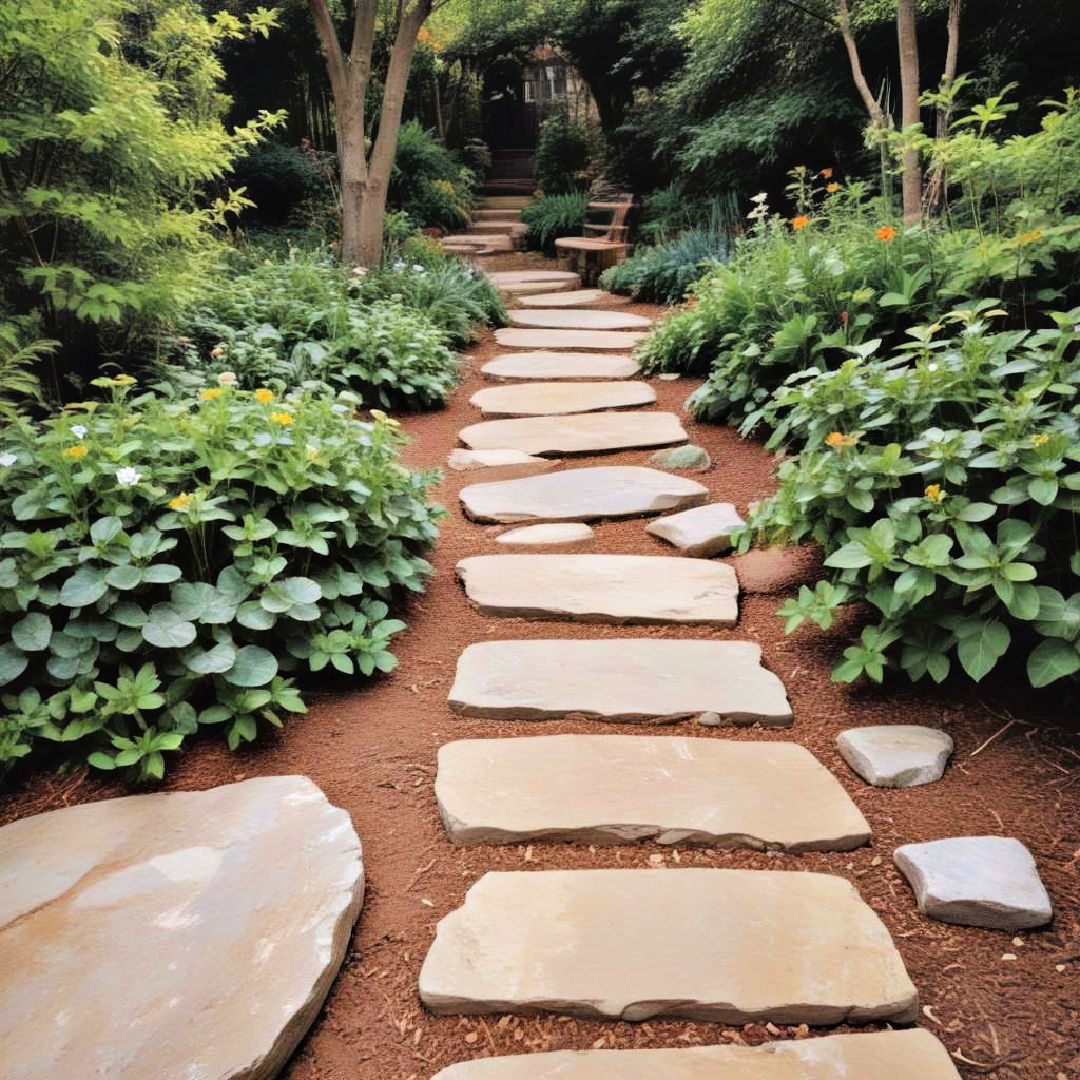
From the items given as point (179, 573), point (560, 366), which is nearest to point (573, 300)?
point (560, 366)

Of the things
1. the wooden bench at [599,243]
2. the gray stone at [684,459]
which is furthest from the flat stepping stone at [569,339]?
the wooden bench at [599,243]

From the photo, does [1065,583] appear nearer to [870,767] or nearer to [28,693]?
[870,767]

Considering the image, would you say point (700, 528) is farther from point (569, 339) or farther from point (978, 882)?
point (569, 339)

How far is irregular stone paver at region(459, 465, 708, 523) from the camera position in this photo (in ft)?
11.8

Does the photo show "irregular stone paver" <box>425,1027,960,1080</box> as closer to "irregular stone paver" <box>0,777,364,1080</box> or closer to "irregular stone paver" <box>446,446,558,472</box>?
"irregular stone paver" <box>0,777,364,1080</box>

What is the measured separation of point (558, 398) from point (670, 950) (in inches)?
154

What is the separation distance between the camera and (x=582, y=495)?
12.3ft

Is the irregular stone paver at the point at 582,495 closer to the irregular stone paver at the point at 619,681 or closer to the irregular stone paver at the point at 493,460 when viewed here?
the irregular stone paver at the point at 493,460

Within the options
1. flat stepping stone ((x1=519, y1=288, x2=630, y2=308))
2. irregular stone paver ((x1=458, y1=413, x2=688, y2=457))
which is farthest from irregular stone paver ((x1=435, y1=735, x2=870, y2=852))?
flat stepping stone ((x1=519, y1=288, x2=630, y2=308))

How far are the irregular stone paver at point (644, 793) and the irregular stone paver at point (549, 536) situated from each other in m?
1.24

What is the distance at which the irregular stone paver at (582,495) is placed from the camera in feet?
11.8

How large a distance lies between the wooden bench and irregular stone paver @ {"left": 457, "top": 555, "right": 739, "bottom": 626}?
6379mm

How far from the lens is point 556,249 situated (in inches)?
410

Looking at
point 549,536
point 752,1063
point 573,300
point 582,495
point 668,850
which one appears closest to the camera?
point 752,1063
